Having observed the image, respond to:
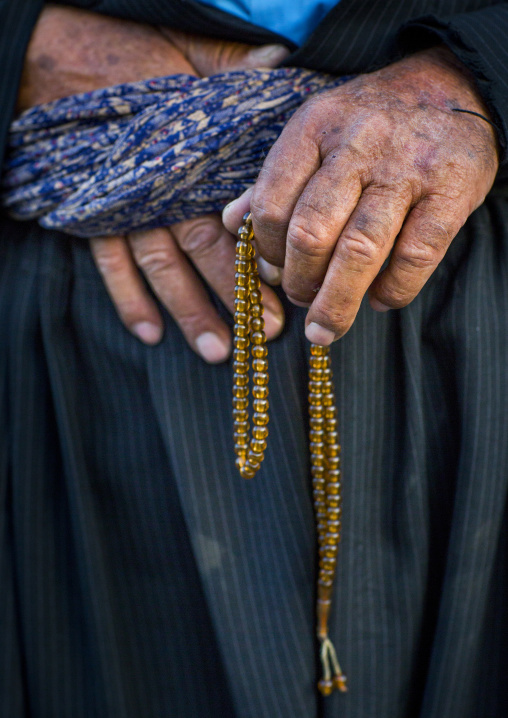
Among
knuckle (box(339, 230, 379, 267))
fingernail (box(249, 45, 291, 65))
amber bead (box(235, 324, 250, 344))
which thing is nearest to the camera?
knuckle (box(339, 230, 379, 267))

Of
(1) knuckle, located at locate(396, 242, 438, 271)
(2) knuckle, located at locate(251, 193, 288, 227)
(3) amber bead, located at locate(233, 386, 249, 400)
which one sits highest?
(2) knuckle, located at locate(251, 193, 288, 227)

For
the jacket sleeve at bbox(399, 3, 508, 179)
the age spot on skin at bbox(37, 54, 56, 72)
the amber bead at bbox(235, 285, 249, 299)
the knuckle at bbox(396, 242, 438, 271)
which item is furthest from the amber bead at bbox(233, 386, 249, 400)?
the age spot on skin at bbox(37, 54, 56, 72)

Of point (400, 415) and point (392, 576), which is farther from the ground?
point (400, 415)

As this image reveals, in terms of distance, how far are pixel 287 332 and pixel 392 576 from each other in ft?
1.21

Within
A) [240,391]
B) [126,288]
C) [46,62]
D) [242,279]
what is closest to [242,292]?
[242,279]

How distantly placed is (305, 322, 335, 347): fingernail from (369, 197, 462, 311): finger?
73 millimetres

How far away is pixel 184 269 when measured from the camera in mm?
698

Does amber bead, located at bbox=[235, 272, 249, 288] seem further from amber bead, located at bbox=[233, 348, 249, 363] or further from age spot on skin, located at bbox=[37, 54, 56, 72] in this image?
age spot on skin, located at bbox=[37, 54, 56, 72]

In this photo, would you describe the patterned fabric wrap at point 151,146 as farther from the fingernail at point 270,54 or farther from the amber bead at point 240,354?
the amber bead at point 240,354

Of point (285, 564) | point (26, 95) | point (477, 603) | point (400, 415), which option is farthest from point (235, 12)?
point (477, 603)

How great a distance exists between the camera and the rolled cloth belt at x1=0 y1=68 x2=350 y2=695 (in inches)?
23.9

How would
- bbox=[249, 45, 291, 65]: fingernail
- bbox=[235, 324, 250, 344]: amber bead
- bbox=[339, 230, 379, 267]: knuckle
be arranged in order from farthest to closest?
1. bbox=[249, 45, 291, 65]: fingernail
2. bbox=[235, 324, 250, 344]: amber bead
3. bbox=[339, 230, 379, 267]: knuckle

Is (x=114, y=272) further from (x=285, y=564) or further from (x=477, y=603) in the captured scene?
(x=477, y=603)

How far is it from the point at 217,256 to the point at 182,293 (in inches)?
2.6
